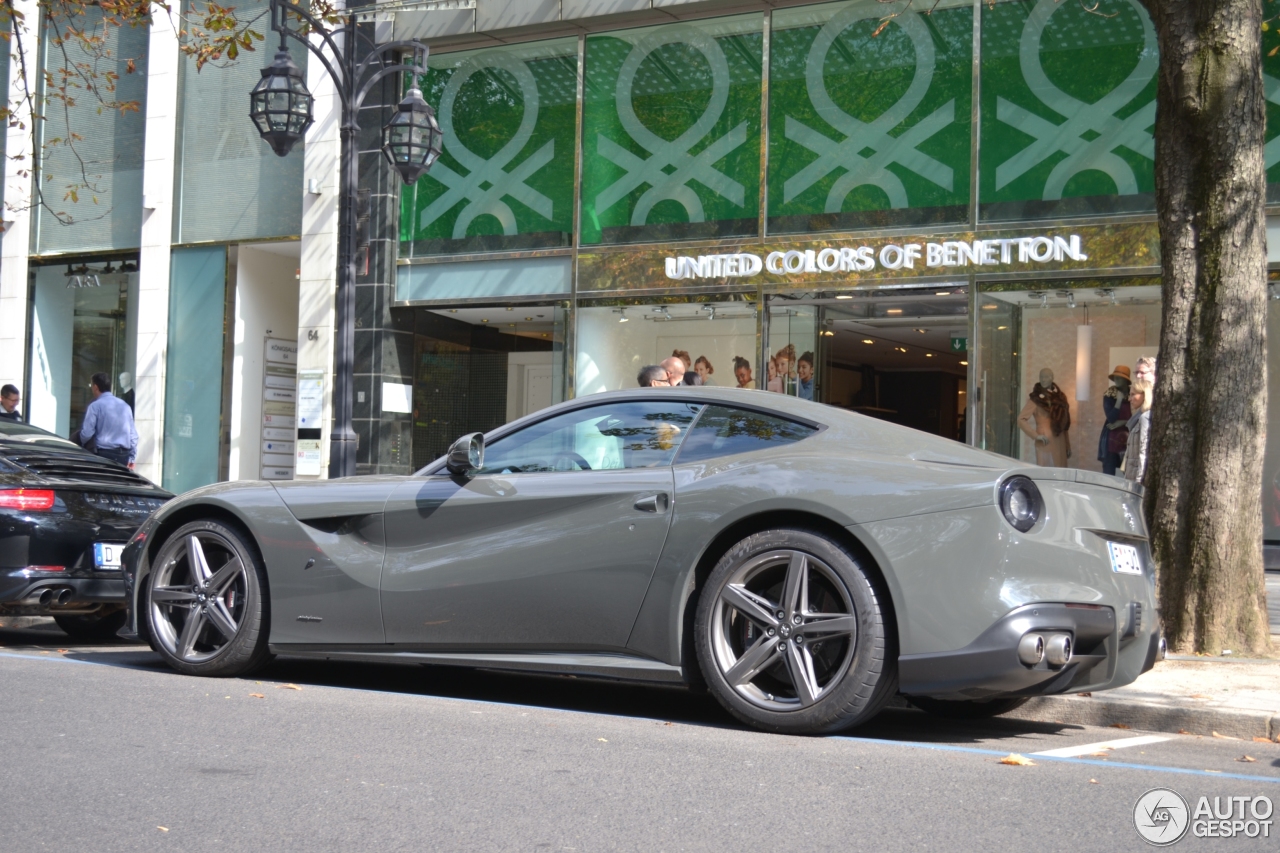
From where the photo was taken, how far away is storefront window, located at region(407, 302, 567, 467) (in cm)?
1652

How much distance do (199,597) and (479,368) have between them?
35.7 ft

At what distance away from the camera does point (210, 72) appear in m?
19.0

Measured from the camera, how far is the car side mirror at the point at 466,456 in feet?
19.2

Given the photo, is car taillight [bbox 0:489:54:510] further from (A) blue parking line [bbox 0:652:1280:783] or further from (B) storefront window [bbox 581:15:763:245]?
(B) storefront window [bbox 581:15:763:245]

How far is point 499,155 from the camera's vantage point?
16672 mm

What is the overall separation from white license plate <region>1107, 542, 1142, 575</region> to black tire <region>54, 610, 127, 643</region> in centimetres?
625

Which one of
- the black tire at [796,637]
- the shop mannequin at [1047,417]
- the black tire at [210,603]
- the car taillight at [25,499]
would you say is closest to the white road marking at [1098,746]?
the black tire at [796,637]

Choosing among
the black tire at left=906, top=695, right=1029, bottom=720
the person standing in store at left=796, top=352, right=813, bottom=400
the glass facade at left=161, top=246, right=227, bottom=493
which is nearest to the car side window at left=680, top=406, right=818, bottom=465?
the black tire at left=906, top=695, right=1029, bottom=720

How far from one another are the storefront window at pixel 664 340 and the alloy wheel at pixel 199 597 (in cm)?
876

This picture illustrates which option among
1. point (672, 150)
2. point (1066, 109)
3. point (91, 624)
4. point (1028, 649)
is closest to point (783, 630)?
point (1028, 649)

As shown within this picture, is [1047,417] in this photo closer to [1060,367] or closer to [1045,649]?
[1060,367]

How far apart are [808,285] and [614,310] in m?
2.48

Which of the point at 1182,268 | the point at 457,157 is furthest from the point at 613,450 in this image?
the point at 457,157

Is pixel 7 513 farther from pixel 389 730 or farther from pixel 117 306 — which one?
pixel 117 306
